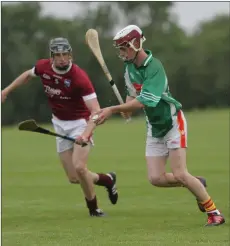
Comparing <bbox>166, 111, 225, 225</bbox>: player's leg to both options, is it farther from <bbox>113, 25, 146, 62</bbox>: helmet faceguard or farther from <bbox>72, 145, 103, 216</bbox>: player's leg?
<bbox>72, 145, 103, 216</bbox>: player's leg

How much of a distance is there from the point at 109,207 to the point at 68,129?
1614 millimetres

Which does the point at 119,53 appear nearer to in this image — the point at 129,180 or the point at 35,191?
the point at 35,191

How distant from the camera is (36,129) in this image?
11.0 metres

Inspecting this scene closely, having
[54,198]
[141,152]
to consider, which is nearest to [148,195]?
[54,198]

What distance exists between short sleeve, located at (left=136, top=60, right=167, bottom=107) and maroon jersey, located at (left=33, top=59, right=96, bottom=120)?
1.68 metres

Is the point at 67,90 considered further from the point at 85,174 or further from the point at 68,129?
the point at 85,174

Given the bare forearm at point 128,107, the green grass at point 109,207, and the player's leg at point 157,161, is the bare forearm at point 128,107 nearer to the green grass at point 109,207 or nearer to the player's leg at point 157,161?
the player's leg at point 157,161

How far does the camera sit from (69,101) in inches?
465

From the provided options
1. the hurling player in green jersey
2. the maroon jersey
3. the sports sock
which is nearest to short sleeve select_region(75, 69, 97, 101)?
the maroon jersey

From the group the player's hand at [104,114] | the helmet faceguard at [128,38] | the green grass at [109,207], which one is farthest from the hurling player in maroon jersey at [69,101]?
the player's hand at [104,114]

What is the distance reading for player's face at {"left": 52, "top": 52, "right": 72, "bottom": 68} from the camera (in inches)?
445

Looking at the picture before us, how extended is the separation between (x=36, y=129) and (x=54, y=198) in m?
3.63

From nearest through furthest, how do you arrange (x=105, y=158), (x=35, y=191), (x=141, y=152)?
1. (x=35, y=191)
2. (x=105, y=158)
3. (x=141, y=152)

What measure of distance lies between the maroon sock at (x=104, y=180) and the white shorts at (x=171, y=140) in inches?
73.9
